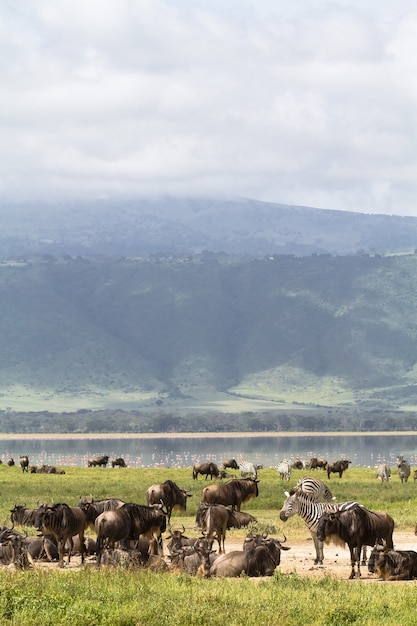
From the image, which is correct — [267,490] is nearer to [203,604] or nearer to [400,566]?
[400,566]

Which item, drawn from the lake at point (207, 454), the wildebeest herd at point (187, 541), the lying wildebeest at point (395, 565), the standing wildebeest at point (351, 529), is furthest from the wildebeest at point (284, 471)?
the lying wildebeest at point (395, 565)

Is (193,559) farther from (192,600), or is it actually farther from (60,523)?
(192,600)

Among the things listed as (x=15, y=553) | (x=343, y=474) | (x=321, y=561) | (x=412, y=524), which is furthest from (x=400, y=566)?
(x=343, y=474)

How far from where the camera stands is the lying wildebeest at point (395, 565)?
73.3 ft

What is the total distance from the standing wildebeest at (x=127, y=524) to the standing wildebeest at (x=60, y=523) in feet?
3.07

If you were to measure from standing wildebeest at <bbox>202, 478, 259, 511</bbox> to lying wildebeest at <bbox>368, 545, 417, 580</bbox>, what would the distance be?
38.6 feet

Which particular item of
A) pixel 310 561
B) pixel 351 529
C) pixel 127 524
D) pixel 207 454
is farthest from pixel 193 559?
pixel 207 454

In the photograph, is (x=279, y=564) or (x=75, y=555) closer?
(x=279, y=564)

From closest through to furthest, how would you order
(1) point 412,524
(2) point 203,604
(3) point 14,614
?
(3) point 14,614, (2) point 203,604, (1) point 412,524

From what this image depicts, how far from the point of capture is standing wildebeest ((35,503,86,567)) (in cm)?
2458

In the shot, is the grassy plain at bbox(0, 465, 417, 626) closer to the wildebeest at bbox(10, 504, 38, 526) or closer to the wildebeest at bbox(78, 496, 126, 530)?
the wildebeest at bbox(78, 496, 126, 530)

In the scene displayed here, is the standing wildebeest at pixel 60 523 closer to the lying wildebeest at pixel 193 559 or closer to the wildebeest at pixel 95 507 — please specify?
the wildebeest at pixel 95 507

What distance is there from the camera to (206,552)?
906 inches

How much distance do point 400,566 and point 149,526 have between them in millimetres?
5591
